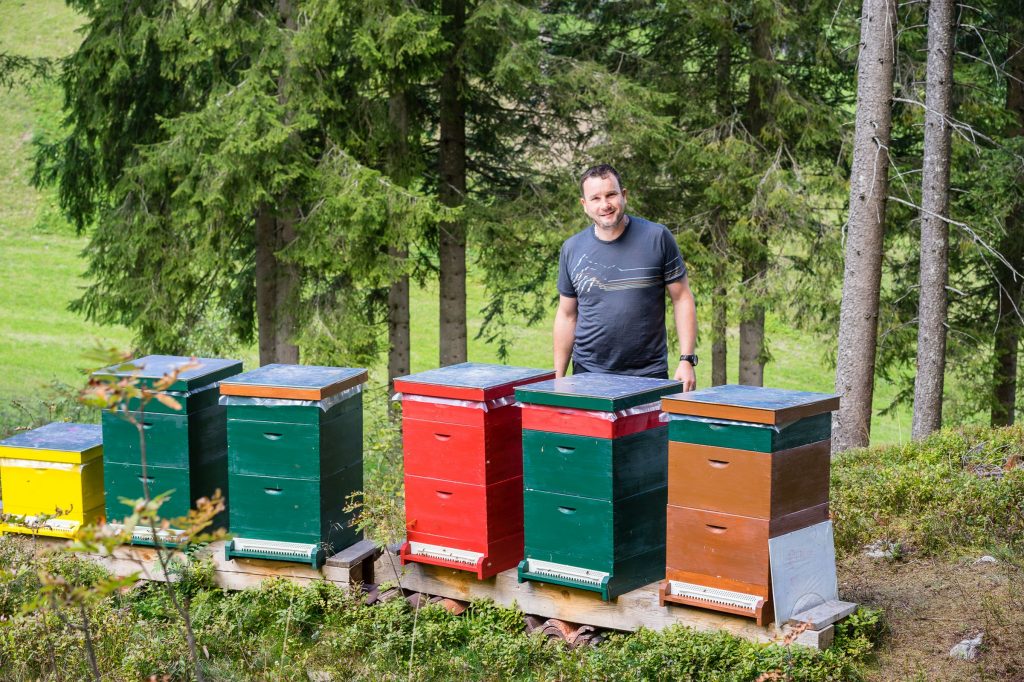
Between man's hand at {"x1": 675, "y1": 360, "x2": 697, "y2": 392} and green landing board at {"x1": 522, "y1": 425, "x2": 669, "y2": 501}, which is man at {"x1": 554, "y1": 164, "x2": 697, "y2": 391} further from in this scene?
green landing board at {"x1": 522, "y1": 425, "x2": 669, "y2": 501}

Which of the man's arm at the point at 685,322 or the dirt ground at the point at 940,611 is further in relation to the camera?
the man's arm at the point at 685,322

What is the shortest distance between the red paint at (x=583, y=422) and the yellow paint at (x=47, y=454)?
118 inches

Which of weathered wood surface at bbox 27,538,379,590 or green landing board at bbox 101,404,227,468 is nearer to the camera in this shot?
weathered wood surface at bbox 27,538,379,590

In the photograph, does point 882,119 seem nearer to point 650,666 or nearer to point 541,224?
point 541,224

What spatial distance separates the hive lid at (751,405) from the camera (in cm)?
443

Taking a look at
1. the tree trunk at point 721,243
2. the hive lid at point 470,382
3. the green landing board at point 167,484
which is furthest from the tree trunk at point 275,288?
the hive lid at point 470,382

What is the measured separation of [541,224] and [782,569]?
873 centimetres

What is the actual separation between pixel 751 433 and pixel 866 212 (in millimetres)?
6746

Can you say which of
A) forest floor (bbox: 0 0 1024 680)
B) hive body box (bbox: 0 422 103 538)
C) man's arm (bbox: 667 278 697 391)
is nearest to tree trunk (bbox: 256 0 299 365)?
forest floor (bbox: 0 0 1024 680)

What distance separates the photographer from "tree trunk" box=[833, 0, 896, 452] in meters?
10.1

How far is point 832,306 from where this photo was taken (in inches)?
536

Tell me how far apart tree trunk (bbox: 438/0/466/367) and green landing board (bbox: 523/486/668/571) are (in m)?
8.71

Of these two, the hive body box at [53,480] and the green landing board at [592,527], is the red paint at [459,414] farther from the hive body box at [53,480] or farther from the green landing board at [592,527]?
the hive body box at [53,480]

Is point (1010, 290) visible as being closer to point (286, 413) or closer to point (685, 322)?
point (685, 322)
